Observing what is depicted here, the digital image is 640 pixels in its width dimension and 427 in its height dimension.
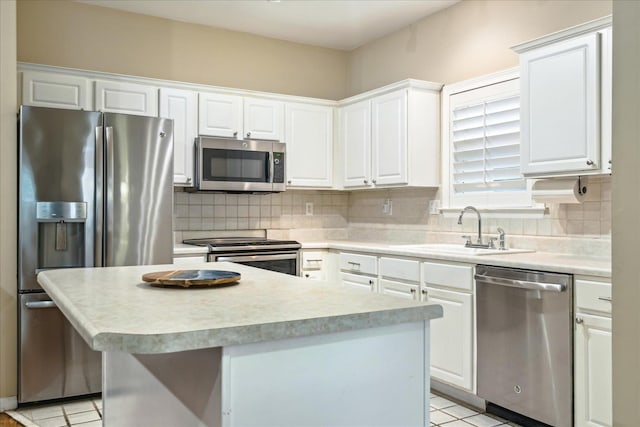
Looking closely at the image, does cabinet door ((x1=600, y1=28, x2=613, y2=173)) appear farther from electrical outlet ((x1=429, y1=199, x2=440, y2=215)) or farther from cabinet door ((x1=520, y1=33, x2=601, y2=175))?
electrical outlet ((x1=429, y1=199, x2=440, y2=215))

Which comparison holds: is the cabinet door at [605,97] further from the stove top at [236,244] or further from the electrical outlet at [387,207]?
the stove top at [236,244]

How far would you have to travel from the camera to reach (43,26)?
402 centimetres

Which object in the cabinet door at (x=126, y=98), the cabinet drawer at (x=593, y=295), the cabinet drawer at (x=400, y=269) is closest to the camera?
the cabinet drawer at (x=593, y=295)

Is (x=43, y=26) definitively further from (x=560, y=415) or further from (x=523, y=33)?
(x=560, y=415)

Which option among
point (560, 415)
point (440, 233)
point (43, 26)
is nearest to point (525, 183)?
point (440, 233)

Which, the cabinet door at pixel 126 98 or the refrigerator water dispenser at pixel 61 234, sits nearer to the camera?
the refrigerator water dispenser at pixel 61 234

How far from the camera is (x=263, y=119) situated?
4.51m

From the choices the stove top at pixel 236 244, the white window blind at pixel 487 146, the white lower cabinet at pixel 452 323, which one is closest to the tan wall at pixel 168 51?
the stove top at pixel 236 244

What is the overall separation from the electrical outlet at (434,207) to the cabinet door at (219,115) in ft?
5.25

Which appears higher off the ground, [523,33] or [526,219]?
[523,33]

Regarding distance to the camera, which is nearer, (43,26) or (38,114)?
(38,114)

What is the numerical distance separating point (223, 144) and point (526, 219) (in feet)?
7.39

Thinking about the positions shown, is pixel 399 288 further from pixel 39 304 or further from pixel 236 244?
pixel 39 304

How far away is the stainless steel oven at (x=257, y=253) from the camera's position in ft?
13.0
